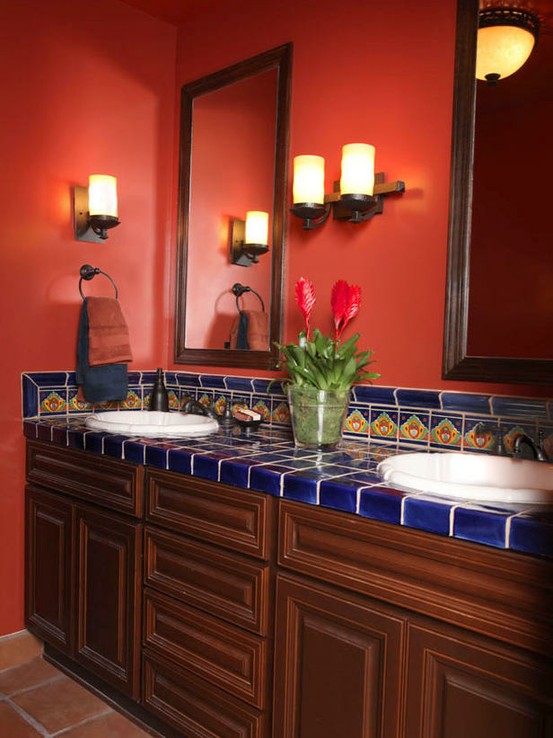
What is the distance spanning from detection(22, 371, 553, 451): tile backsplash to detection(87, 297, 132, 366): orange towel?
0.17m

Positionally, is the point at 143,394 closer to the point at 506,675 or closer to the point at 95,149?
the point at 95,149

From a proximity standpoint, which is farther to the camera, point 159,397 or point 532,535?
point 159,397

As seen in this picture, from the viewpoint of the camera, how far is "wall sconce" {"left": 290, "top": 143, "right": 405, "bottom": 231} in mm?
1963

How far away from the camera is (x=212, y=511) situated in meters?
1.68

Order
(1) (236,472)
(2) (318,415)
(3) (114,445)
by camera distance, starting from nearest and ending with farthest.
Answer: (1) (236,472), (2) (318,415), (3) (114,445)

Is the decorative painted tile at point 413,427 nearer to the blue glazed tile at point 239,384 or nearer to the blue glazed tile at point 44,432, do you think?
the blue glazed tile at point 239,384

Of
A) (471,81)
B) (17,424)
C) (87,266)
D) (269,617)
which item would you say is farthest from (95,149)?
(269,617)

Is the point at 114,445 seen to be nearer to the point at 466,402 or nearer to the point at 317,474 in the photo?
the point at 317,474

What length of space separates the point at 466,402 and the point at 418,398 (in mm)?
159

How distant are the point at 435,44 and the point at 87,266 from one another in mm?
1437

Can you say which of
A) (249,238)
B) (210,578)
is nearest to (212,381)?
(249,238)

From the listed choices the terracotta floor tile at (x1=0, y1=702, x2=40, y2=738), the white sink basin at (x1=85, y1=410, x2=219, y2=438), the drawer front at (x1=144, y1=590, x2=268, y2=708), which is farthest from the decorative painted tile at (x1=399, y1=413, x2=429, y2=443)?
the terracotta floor tile at (x1=0, y1=702, x2=40, y2=738)

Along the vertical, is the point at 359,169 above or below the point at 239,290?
above

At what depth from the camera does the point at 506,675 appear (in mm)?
1127
